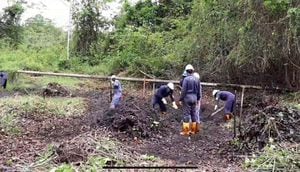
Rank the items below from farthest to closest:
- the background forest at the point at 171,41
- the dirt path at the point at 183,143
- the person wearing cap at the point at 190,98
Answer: the background forest at the point at 171,41 < the person wearing cap at the point at 190,98 < the dirt path at the point at 183,143

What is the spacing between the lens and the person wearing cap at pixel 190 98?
1109 centimetres

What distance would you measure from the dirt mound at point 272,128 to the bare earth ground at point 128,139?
487mm

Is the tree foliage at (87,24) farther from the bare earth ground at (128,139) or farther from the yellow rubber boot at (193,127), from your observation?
the yellow rubber boot at (193,127)

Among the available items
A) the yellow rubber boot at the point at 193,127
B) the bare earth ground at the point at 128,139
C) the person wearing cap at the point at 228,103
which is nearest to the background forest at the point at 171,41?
the person wearing cap at the point at 228,103

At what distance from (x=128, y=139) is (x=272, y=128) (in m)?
3.09

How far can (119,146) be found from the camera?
28.3 ft

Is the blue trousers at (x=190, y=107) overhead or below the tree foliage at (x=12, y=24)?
below

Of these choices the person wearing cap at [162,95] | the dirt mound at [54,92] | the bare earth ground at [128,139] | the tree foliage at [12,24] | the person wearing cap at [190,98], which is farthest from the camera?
the tree foliage at [12,24]

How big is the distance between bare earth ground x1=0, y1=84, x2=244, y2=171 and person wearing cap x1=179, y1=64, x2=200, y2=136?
30 centimetres

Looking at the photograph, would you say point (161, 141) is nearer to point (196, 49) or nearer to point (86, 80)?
point (196, 49)

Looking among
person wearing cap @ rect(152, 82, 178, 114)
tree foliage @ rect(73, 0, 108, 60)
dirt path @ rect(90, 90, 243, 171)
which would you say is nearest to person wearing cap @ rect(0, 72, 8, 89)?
person wearing cap @ rect(152, 82, 178, 114)

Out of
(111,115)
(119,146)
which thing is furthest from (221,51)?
(119,146)

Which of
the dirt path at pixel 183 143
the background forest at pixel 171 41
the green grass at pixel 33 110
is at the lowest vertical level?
the dirt path at pixel 183 143

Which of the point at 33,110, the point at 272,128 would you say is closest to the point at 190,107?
the point at 272,128
